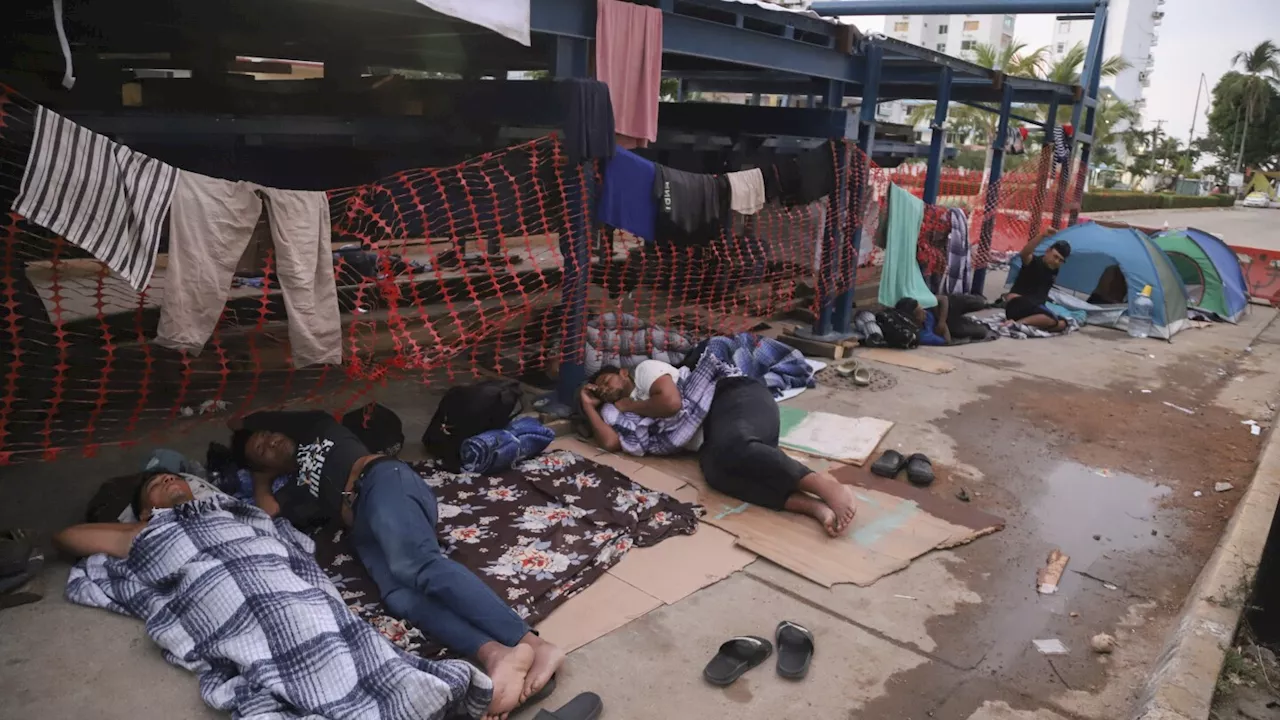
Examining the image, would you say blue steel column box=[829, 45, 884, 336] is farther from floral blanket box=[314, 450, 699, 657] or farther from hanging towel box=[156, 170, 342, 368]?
hanging towel box=[156, 170, 342, 368]

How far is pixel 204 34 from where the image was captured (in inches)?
272

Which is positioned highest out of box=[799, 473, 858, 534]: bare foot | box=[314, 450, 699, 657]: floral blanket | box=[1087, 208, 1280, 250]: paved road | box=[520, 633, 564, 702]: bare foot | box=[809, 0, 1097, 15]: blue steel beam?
box=[809, 0, 1097, 15]: blue steel beam

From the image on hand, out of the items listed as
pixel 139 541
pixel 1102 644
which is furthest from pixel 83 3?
pixel 1102 644

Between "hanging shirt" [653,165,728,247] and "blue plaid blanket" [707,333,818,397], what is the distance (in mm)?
1045

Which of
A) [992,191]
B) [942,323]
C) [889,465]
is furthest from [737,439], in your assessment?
[992,191]

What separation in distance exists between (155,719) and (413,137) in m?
4.38

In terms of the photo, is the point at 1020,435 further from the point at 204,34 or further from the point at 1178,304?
the point at 204,34

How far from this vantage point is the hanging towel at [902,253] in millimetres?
8469

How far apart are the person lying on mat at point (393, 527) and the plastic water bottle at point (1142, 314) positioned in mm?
9609

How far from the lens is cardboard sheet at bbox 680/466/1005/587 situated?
422cm

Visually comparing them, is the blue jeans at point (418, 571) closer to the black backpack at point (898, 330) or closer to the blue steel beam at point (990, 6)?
the black backpack at point (898, 330)

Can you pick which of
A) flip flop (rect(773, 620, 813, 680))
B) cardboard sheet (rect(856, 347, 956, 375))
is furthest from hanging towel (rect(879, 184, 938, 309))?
flip flop (rect(773, 620, 813, 680))

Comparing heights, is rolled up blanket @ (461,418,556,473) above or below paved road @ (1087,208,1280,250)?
above

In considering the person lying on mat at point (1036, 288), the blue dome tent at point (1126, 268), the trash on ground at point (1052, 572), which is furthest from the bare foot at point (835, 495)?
the blue dome tent at point (1126, 268)
